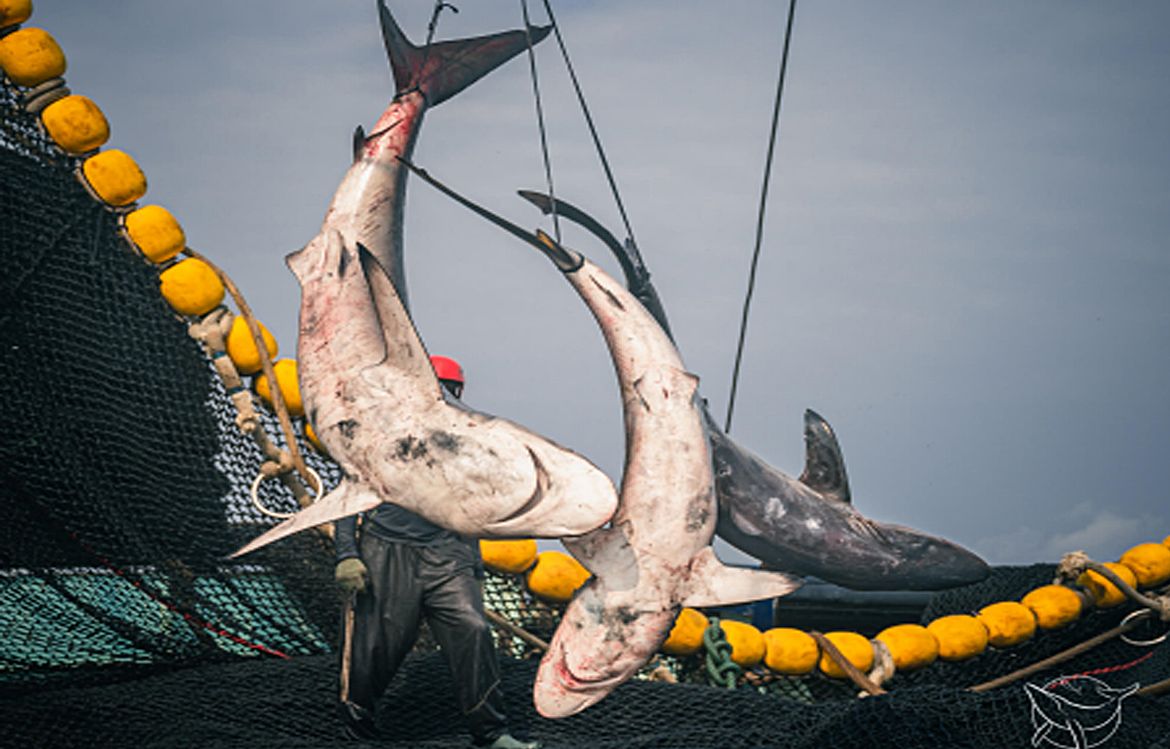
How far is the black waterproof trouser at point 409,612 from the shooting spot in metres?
3.95

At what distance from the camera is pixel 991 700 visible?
3.90 m

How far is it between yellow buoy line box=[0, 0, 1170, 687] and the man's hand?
1.97 feet

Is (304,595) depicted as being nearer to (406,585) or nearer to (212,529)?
(212,529)

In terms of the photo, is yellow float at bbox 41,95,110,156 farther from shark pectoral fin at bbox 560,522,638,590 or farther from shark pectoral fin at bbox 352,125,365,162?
shark pectoral fin at bbox 560,522,638,590

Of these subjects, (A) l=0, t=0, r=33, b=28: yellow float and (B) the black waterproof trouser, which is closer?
(B) the black waterproof trouser

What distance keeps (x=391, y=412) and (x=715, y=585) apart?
112 centimetres

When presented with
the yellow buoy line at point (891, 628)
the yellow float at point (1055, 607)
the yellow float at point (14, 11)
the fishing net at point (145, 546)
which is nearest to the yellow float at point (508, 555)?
the yellow buoy line at point (891, 628)

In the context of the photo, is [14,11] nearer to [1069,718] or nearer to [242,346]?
[242,346]

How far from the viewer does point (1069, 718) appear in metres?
3.97

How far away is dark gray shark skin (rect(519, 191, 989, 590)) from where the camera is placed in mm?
3809

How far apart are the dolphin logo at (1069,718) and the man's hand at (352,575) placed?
7.32 ft

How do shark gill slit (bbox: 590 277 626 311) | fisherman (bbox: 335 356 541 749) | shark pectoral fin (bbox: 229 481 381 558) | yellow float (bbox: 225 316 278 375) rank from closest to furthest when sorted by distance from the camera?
1. shark pectoral fin (bbox: 229 481 381 558)
2. shark gill slit (bbox: 590 277 626 311)
3. fisherman (bbox: 335 356 541 749)
4. yellow float (bbox: 225 316 278 375)

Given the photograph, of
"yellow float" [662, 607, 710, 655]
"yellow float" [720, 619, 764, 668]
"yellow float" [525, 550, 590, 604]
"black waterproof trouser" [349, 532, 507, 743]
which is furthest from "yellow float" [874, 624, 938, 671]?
"black waterproof trouser" [349, 532, 507, 743]

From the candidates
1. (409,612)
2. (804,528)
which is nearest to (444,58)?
(409,612)
